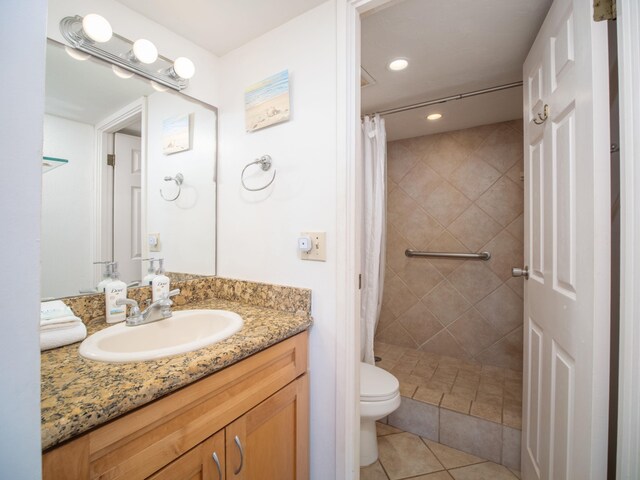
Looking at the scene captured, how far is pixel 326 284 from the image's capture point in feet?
3.45

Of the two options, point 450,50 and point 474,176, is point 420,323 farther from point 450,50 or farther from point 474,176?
point 450,50

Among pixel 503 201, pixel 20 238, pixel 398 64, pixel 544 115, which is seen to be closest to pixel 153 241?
pixel 20 238

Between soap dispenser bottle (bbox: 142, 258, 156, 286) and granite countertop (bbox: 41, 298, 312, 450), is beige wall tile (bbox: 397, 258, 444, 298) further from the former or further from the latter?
soap dispenser bottle (bbox: 142, 258, 156, 286)

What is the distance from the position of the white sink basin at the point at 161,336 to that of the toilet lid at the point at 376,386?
0.81m

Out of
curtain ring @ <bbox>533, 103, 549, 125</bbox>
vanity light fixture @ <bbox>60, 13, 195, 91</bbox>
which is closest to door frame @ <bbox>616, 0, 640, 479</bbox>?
curtain ring @ <bbox>533, 103, 549, 125</bbox>

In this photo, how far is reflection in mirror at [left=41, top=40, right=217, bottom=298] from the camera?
93 cm

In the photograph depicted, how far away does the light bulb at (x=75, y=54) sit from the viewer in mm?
943

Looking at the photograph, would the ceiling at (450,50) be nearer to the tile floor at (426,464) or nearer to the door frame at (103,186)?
the door frame at (103,186)

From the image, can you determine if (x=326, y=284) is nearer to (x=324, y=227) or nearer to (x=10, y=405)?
(x=324, y=227)

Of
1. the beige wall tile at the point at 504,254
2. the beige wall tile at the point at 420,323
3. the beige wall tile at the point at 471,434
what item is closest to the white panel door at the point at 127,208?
the beige wall tile at the point at 471,434

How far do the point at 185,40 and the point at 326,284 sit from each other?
4.26ft

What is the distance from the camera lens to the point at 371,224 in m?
1.75

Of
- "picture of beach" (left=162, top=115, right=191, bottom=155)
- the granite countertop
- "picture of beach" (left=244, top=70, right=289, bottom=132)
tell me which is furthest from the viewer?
"picture of beach" (left=162, top=115, right=191, bottom=155)

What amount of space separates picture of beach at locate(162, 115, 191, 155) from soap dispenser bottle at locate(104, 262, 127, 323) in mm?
634
